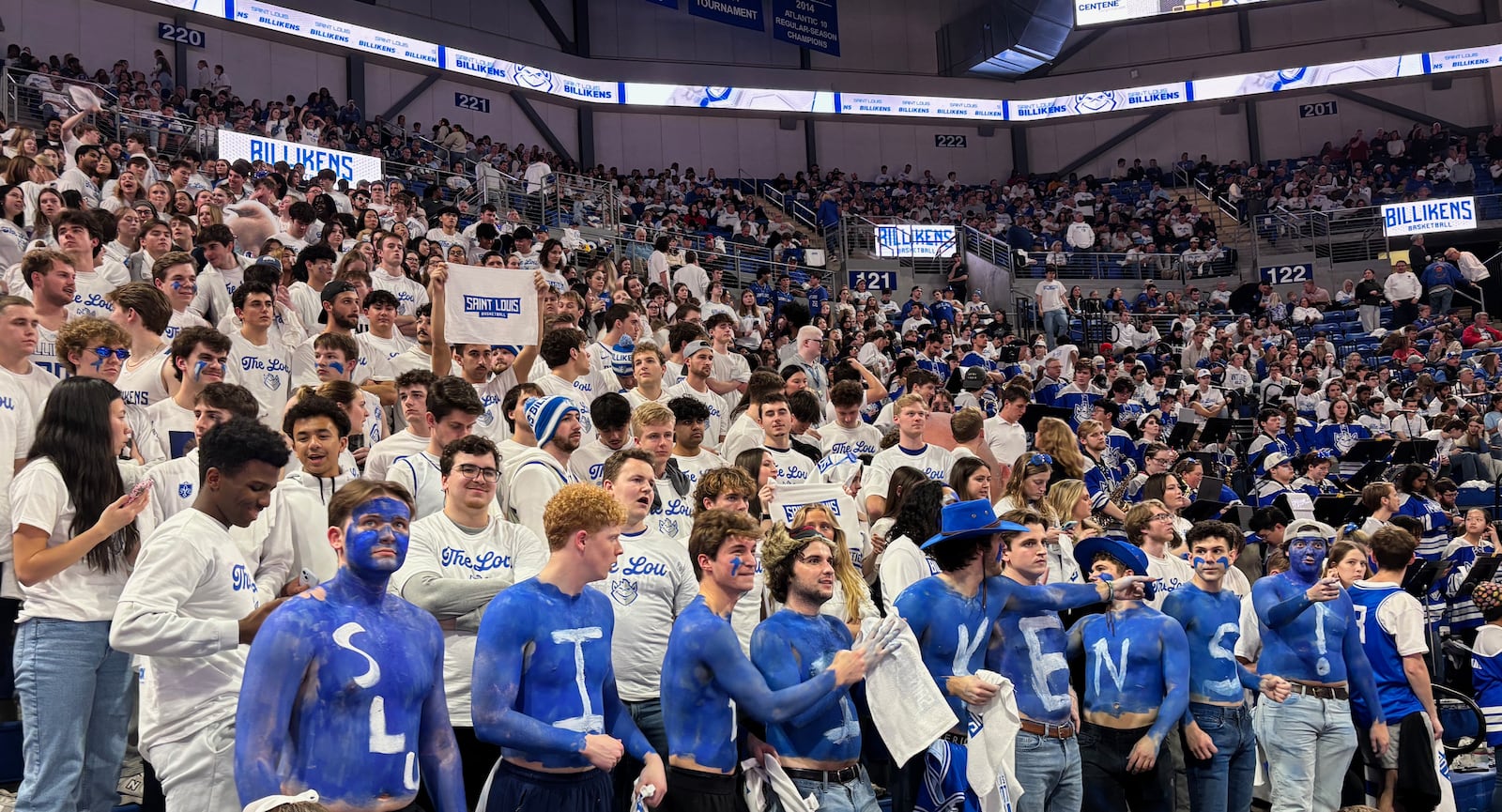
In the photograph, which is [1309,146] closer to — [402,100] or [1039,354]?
[1039,354]

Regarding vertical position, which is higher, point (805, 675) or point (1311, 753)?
point (805, 675)

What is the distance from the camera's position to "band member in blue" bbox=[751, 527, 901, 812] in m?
4.69

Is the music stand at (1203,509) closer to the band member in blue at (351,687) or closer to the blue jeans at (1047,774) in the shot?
the blue jeans at (1047,774)

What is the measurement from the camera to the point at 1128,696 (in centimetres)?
641

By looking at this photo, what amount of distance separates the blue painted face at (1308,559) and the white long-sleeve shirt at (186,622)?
5.90 m

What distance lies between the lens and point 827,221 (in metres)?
29.1

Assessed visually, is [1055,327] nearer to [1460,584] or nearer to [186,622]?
[1460,584]

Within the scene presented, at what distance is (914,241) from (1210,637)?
73.9ft

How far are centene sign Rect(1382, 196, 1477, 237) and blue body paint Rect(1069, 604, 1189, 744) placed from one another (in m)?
26.0

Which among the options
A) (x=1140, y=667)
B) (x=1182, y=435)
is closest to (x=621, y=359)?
(x=1140, y=667)

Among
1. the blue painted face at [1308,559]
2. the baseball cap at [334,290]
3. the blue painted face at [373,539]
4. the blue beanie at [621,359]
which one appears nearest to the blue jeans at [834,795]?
the blue painted face at [373,539]

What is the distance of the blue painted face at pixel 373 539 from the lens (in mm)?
3539

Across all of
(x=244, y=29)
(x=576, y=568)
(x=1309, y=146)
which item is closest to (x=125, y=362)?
(x=576, y=568)

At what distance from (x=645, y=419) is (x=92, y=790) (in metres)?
2.99
